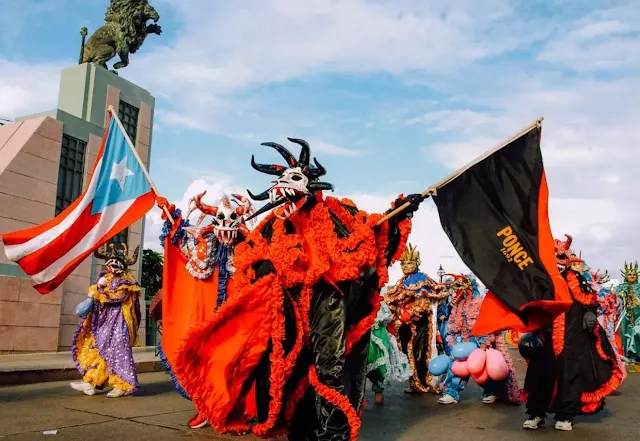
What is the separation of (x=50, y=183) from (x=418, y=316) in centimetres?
903

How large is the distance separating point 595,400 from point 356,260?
10.7 ft

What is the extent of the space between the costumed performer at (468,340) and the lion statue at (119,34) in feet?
39.6

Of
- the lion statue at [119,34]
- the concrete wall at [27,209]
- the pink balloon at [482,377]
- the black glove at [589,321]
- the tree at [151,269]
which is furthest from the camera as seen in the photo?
the tree at [151,269]

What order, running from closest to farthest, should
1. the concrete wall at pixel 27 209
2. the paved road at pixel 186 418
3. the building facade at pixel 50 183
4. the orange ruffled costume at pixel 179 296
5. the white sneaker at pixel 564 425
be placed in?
1. the paved road at pixel 186 418
2. the white sneaker at pixel 564 425
3. the orange ruffled costume at pixel 179 296
4. the concrete wall at pixel 27 209
5. the building facade at pixel 50 183

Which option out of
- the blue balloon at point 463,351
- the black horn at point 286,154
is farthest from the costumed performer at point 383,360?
the black horn at point 286,154

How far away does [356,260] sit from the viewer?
4.39 m

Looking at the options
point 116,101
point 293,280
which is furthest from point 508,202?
point 116,101

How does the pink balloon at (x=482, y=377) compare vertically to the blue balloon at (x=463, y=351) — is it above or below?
below

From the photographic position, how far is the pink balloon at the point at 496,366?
750 cm

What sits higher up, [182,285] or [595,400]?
[182,285]

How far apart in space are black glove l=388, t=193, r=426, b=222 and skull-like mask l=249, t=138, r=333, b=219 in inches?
23.1

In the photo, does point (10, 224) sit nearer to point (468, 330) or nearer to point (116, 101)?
point (116, 101)

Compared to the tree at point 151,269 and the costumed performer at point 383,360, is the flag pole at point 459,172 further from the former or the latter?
the tree at point 151,269

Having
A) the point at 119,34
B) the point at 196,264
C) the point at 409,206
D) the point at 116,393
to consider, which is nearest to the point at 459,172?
the point at 409,206
